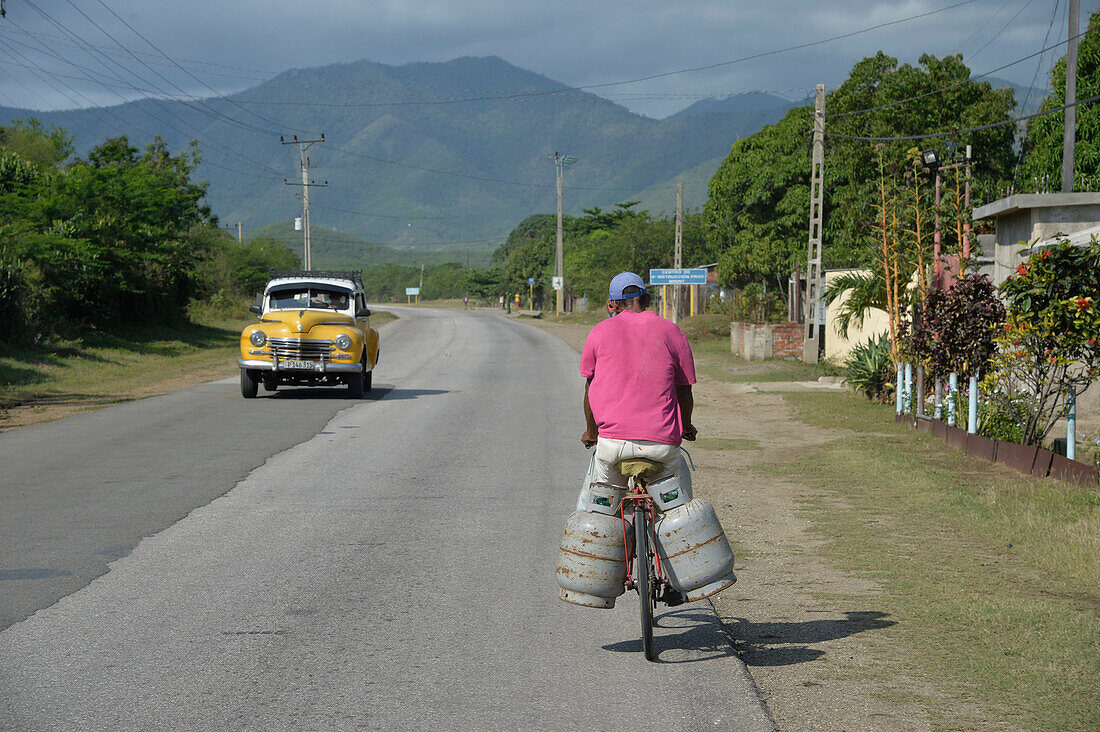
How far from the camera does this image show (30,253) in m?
31.1

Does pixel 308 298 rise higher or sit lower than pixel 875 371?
higher

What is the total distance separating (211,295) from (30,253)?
25203 mm

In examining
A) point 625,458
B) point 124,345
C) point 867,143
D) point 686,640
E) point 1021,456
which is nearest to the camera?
point 625,458

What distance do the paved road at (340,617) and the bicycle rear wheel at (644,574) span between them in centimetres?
13

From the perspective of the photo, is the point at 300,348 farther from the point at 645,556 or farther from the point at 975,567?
the point at 645,556

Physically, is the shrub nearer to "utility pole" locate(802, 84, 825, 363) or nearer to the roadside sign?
"utility pole" locate(802, 84, 825, 363)

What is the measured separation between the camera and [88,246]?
33062 mm

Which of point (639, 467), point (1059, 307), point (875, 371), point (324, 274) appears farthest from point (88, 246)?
point (639, 467)

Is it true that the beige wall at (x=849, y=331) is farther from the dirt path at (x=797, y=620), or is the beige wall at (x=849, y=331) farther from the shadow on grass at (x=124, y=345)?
the shadow on grass at (x=124, y=345)

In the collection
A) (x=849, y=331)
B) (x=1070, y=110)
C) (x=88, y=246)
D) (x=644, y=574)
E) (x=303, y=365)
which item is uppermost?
(x=1070, y=110)

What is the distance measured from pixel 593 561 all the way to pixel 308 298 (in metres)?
17.1

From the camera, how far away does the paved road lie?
181 inches

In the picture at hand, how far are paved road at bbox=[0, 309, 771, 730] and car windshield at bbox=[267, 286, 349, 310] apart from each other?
29.0ft

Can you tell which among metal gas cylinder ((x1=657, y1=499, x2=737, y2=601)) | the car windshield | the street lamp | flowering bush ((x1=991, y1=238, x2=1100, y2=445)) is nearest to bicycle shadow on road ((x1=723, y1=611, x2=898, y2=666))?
metal gas cylinder ((x1=657, y1=499, x2=737, y2=601))
